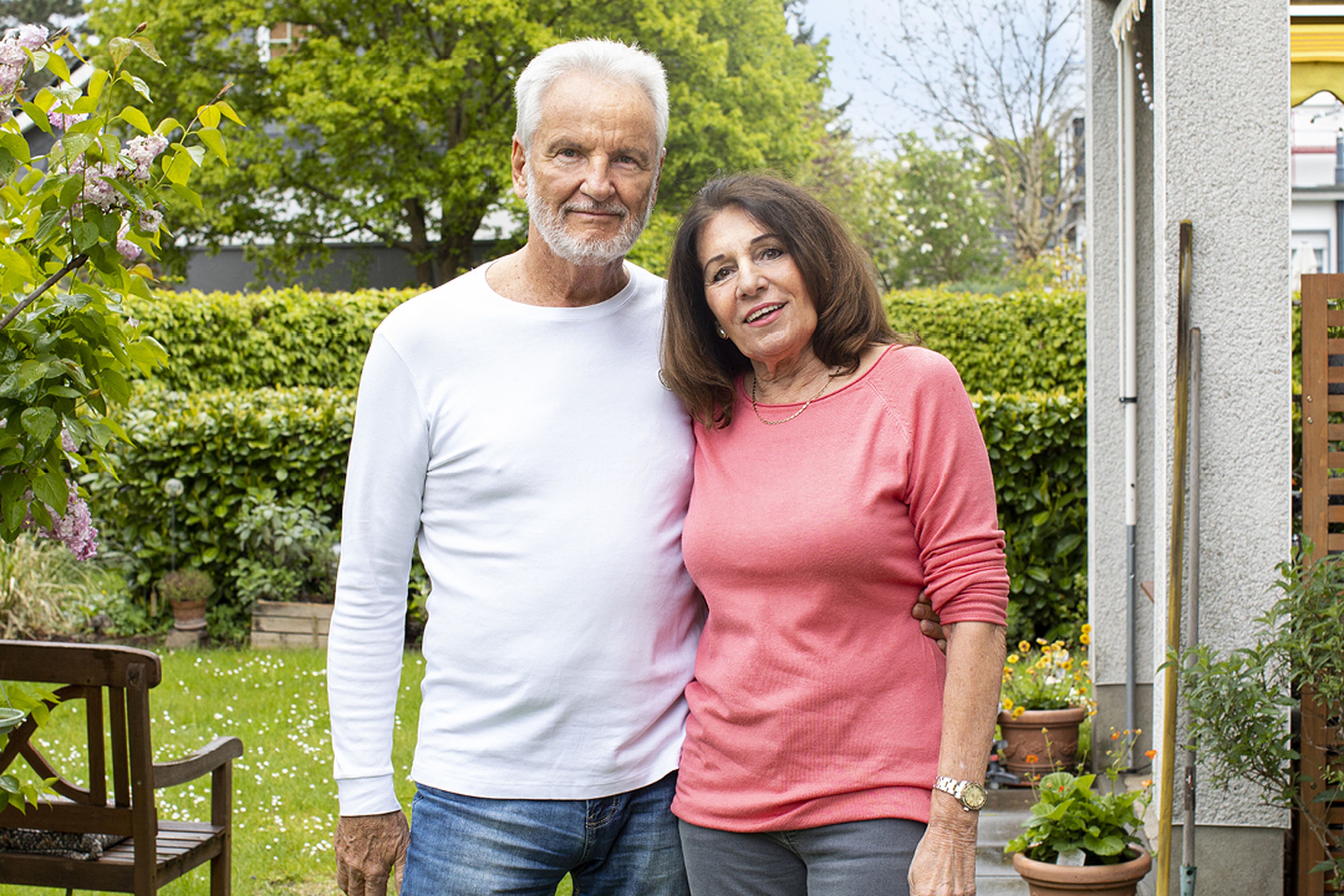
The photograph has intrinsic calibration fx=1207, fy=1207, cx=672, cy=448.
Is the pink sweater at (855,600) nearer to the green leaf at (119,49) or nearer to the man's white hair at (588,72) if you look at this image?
the man's white hair at (588,72)

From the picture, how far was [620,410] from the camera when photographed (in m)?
2.10

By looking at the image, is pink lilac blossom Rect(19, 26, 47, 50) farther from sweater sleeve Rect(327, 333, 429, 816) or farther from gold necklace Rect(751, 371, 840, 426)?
gold necklace Rect(751, 371, 840, 426)

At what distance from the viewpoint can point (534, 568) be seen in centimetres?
200

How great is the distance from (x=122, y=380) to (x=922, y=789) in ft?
5.62

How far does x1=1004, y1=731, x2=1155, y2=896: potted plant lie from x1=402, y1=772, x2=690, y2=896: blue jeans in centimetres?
173

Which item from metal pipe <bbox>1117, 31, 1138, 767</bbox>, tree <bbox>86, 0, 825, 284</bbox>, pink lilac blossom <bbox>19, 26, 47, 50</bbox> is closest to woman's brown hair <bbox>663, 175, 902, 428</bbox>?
pink lilac blossom <bbox>19, 26, 47, 50</bbox>

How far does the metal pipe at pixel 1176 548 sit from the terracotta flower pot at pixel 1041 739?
1632mm

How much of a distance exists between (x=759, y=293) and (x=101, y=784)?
236 centimetres

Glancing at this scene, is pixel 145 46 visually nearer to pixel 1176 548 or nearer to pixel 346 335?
pixel 1176 548

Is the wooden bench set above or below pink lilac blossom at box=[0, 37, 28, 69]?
below

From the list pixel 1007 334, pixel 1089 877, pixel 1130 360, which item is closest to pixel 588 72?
pixel 1089 877

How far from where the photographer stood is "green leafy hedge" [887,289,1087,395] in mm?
9805

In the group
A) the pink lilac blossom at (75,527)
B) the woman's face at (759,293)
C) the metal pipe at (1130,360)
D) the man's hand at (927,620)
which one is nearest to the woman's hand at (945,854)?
the man's hand at (927,620)

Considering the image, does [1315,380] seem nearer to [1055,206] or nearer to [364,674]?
[364,674]
